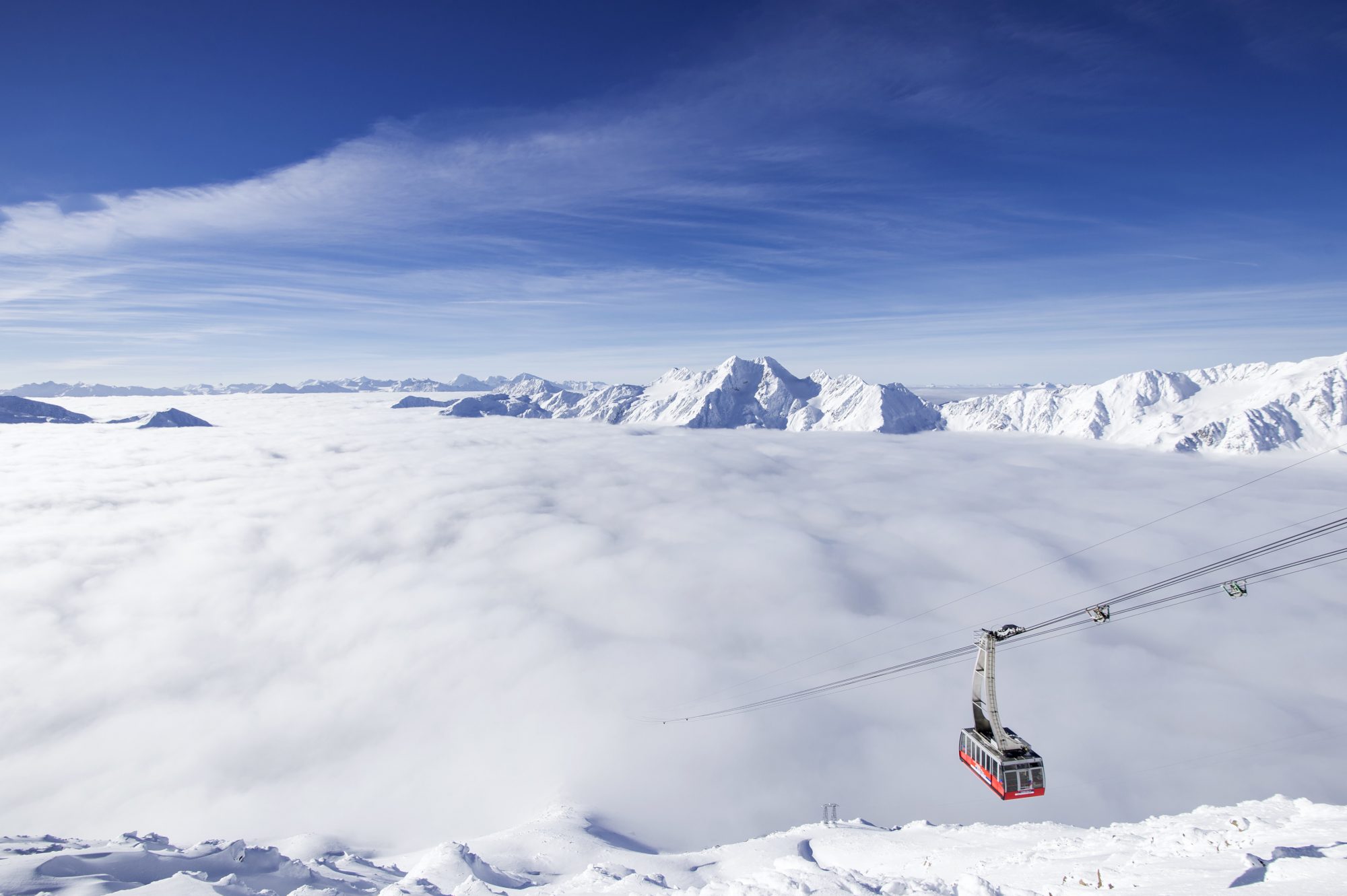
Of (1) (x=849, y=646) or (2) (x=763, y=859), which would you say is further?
(1) (x=849, y=646)

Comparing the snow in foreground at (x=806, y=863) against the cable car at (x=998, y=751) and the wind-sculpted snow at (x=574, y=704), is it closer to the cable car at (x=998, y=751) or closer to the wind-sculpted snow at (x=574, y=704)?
the cable car at (x=998, y=751)

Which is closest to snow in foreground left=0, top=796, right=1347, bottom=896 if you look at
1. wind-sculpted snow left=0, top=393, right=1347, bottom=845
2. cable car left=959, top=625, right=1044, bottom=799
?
cable car left=959, top=625, right=1044, bottom=799

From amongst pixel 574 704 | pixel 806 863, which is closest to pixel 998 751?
pixel 806 863

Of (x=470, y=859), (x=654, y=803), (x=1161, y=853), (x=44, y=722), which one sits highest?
(x=1161, y=853)

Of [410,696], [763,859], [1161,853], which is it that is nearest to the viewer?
[1161,853]

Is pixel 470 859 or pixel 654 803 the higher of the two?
pixel 470 859

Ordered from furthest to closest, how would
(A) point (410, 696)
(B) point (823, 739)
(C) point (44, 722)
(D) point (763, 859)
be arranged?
(A) point (410, 696) < (C) point (44, 722) < (B) point (823, 739) < (D) point (763, 859)

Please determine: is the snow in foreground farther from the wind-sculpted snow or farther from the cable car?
the wind-sculpted snow

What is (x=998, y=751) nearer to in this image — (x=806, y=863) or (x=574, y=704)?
(x=806, y=863)

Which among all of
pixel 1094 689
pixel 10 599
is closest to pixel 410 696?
pixel 10 599

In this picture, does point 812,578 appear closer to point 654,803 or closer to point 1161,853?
point 654,803
